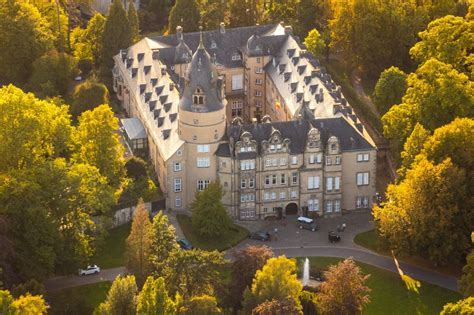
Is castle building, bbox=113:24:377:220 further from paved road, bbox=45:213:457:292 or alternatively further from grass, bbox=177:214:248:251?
grass, bbox=177:214:248:251

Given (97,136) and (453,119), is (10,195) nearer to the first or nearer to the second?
(97,136)

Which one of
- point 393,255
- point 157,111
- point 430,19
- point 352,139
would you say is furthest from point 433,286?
point 430,19

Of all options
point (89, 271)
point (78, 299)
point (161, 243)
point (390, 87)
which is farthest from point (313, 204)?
point (78, 299)

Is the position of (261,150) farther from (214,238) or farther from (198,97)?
(214,238)

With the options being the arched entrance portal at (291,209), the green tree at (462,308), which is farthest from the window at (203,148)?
the green tree at (462,308)

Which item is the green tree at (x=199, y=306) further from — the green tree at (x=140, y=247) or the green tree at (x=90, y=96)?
the green tree at (x=90, y=96)

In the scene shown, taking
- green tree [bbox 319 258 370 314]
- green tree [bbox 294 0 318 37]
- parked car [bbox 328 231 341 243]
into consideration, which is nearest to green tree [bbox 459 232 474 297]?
green tree [bbox 319 258 370 314]

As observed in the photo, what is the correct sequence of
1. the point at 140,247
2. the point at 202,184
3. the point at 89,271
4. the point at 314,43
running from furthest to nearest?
the point at 314,43, the point at 202,184, the point at 89,271, the point at 140,247
